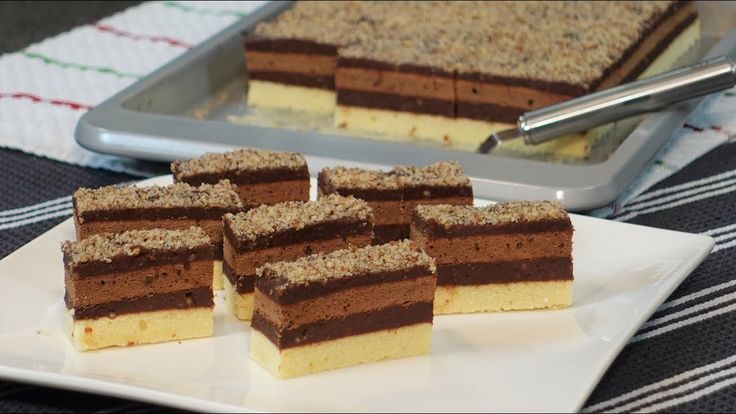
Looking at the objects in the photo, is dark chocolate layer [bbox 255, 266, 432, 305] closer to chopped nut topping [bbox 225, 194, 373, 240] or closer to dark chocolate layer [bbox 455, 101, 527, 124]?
chopped nut topping [bbox 225, 194, 373, 240]

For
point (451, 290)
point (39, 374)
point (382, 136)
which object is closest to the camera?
point (39, 374)

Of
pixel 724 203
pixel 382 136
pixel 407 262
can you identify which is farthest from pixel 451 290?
pixel 382 136

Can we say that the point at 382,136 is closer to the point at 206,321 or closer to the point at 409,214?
→ the point at 409,214

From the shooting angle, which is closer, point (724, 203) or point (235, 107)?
point (724, 203)

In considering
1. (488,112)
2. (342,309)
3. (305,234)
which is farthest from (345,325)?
(488,112)

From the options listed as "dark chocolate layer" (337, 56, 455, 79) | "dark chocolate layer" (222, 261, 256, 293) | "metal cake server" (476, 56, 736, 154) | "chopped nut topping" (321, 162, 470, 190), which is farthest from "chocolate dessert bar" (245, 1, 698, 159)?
"dark chocolate layer" (222, 261, 256, 293)
